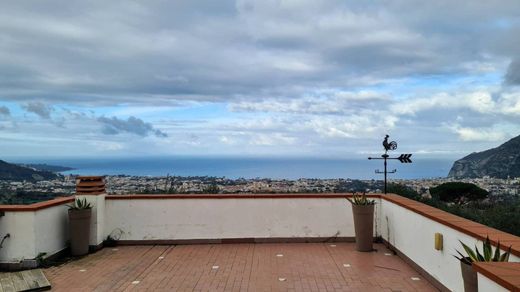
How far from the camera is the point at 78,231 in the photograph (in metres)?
7.52

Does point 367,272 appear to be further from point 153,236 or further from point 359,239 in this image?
point 153,236

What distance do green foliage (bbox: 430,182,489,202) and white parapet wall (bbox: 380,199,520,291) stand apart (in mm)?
3642

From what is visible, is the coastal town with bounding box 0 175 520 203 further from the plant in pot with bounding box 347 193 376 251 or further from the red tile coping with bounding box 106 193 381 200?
the plant in pot with bounding box 347 193 376 251

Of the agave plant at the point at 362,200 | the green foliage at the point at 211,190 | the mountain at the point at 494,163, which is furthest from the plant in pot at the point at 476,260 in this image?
the mountain at the point at 494,163

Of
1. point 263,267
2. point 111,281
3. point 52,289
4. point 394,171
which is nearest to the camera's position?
point 52,289

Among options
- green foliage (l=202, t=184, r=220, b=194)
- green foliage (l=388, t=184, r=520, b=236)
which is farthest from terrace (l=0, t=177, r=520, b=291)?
green foliage (l=202, t=184, r=220, b=194)

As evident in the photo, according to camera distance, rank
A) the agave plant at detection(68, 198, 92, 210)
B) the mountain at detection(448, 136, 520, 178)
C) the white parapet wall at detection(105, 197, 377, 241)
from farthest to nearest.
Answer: the mountain at detection(448, 136, 520, 178)
the white parapet wall at detection(105, 197, 377, 241)
the agave plant at detection(68, 198, 92, 210)

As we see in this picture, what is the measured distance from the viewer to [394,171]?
333 inches

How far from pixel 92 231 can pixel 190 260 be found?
1.97m

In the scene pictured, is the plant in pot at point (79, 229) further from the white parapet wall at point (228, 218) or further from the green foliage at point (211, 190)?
the green foliage at point (211, 190)

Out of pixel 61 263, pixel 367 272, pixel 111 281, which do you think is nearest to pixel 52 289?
pixel 111 281

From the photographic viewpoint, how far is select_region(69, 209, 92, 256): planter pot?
7496mm

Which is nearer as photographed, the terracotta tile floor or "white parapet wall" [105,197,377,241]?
the terracotta tile floor

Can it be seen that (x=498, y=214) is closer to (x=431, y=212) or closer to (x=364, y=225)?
(x=431, y=212)
